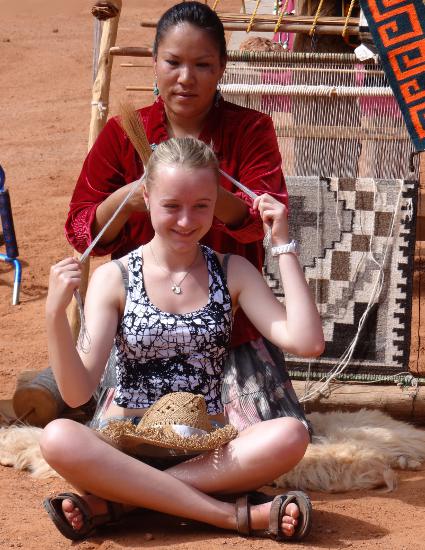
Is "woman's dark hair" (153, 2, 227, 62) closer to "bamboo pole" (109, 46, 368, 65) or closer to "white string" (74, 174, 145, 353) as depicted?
"white string" (74, 174, 145, 353)

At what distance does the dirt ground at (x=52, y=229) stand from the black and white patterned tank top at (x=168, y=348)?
38cm

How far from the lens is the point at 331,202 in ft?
14.4

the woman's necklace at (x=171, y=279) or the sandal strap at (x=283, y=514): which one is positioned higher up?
the woman's necklace at (x=171, y=279)

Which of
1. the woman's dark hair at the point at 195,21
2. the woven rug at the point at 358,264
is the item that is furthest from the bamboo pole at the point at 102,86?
the woman's dark hair at the point at 195,21

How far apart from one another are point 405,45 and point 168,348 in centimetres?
177

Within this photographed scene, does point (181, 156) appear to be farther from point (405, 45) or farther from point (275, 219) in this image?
point (405, 45)

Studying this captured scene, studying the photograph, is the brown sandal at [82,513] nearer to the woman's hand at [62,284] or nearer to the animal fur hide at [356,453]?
the woman's hand at [62,284]

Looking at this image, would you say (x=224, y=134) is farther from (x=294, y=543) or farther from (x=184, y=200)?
(x=294, y=543)

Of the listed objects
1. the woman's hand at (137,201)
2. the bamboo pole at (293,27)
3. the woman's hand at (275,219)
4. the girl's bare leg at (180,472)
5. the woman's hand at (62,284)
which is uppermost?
the bamboo pole at (293,27)

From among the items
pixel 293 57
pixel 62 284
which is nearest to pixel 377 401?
pixel 293 57

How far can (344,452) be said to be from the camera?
11.9 ft

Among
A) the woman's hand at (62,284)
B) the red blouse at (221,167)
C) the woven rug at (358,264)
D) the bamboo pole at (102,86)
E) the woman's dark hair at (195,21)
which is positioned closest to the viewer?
the woman's hand at (62,284)

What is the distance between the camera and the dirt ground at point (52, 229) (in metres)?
2.98

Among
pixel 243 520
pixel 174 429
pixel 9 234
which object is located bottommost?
pixel 243 520
